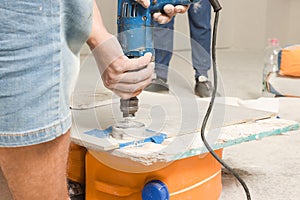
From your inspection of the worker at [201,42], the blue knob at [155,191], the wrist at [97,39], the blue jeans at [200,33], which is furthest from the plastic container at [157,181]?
the blue jeans at [200,33]

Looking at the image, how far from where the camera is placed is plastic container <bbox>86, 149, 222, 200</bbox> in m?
0.92

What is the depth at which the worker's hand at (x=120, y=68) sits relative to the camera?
0.88 m

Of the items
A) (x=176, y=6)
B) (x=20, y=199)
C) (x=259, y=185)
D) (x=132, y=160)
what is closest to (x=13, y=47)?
(x=20, y=199)

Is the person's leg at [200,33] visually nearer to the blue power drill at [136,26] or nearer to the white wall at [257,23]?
the blue power drill at [136,26]

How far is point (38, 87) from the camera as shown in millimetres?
577

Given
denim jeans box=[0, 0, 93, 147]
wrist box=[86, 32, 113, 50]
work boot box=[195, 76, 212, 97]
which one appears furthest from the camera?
work boot box=[195, 76, 212, 97]

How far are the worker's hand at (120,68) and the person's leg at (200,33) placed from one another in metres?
1.49

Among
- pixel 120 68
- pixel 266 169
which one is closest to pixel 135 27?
pixel 120 68

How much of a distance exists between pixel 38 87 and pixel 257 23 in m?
4.54

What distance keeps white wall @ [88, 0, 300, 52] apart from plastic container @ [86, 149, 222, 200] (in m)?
3.84

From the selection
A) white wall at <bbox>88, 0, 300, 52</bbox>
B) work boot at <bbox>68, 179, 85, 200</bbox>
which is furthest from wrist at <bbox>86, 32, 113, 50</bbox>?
white wall at <bbox>88, 0, 300, 52</bbox>

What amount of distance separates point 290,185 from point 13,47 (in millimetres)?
916

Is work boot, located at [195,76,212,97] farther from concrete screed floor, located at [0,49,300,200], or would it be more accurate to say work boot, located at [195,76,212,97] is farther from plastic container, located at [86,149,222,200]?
plastic container, located at [86,149,222,200]

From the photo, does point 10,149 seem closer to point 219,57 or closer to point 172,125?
point 172,125
